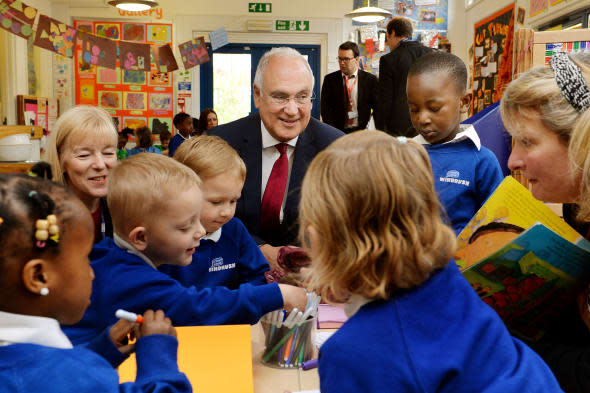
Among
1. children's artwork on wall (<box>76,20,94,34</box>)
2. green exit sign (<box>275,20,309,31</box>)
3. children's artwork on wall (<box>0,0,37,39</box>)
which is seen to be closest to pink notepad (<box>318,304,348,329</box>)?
children's artwork on wall (<box>0,0,37,39</box>)

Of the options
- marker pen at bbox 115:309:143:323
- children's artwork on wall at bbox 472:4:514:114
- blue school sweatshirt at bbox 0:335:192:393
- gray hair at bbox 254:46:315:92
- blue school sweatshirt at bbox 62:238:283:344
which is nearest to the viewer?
blue school sweatshirt at bbox 0:335:192:393

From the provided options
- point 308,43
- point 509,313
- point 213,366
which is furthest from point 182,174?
point 308,43

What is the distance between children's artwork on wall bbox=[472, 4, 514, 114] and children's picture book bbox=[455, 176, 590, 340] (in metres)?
4.99

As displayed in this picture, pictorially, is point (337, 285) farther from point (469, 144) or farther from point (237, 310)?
point (469, 144)

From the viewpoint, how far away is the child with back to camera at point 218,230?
1656mm

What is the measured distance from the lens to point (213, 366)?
109cm

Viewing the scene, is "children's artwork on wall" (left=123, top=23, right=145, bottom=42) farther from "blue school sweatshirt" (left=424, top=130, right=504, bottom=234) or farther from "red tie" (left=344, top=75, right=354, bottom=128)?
"blue school sweatshirt" (left=424, top=130, right=504, bottom=234)

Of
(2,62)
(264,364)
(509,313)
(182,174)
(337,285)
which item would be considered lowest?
(264,364)

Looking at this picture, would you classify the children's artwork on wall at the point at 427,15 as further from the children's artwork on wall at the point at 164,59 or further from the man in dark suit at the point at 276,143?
the man in dark suit at the point at 276,143

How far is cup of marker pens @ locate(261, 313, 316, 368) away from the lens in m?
1.16

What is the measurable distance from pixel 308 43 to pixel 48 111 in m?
3.45

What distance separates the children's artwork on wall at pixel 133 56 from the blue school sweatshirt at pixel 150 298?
340 cm

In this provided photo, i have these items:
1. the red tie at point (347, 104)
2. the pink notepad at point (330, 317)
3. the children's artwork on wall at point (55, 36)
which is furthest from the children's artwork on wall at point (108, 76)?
the pink notepad at point (330, 317)

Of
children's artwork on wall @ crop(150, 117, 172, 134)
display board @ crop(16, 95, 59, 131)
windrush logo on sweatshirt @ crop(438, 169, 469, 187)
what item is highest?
display board @ crop(16, 95, 59, 131)
